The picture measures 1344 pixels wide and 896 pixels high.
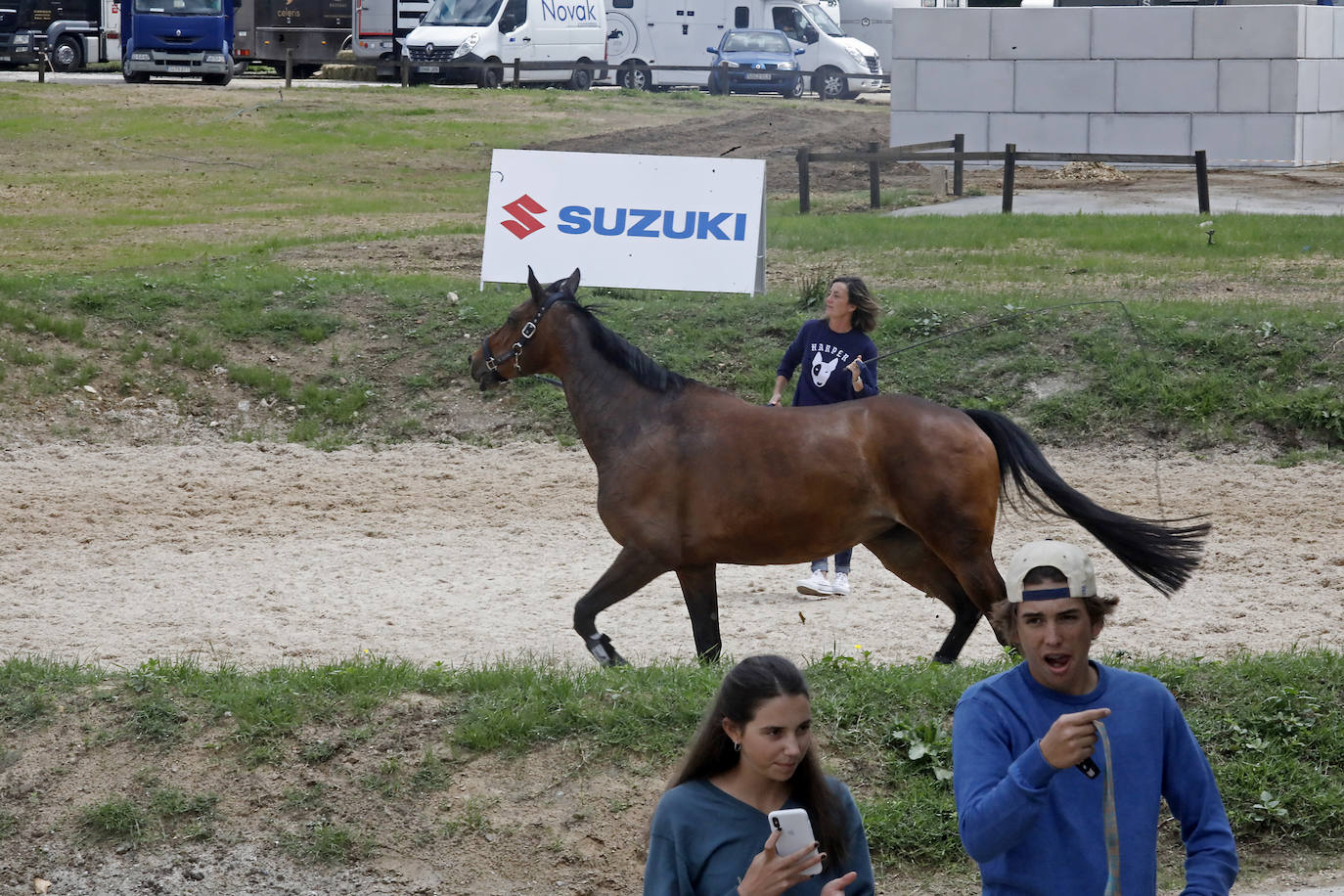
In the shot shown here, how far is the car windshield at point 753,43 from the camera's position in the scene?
40.8 meters

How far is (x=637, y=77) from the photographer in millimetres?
40906

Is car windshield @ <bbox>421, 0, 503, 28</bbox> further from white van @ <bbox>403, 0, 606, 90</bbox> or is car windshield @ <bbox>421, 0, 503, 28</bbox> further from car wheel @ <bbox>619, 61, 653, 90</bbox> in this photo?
car wheel @ <bbox>619, 61, 653, 90</bbox>

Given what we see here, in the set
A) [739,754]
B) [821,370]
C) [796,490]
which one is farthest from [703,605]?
[739,754]

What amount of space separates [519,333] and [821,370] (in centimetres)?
184

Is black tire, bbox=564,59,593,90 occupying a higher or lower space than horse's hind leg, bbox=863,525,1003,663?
higher

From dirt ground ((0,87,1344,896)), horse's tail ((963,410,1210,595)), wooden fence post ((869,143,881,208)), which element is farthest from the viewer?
wooden fence post ((869,143,881,208))

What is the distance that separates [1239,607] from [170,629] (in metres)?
6.01

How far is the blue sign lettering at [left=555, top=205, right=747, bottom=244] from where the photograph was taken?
46.7 ft

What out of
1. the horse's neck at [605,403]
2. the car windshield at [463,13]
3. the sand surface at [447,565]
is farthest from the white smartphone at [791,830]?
the car windshield at [463,13]

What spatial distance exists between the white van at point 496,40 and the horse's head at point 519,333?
98.7 ft

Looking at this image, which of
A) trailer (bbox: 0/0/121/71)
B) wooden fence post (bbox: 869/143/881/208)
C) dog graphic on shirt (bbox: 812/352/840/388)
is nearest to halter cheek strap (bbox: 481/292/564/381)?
dog graphic on shirt (bbox: 812/352/840/388)

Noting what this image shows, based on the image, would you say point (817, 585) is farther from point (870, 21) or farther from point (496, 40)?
point (870, 21)

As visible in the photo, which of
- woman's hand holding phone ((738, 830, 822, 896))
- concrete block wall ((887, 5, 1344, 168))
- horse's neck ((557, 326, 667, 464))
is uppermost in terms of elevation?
concrete block wall ((887, 5, 1344, 168))

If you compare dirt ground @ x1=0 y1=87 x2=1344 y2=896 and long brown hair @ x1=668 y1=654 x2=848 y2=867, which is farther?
dirt ground @ x1=0 y1=87 x2=1344 y2=896
